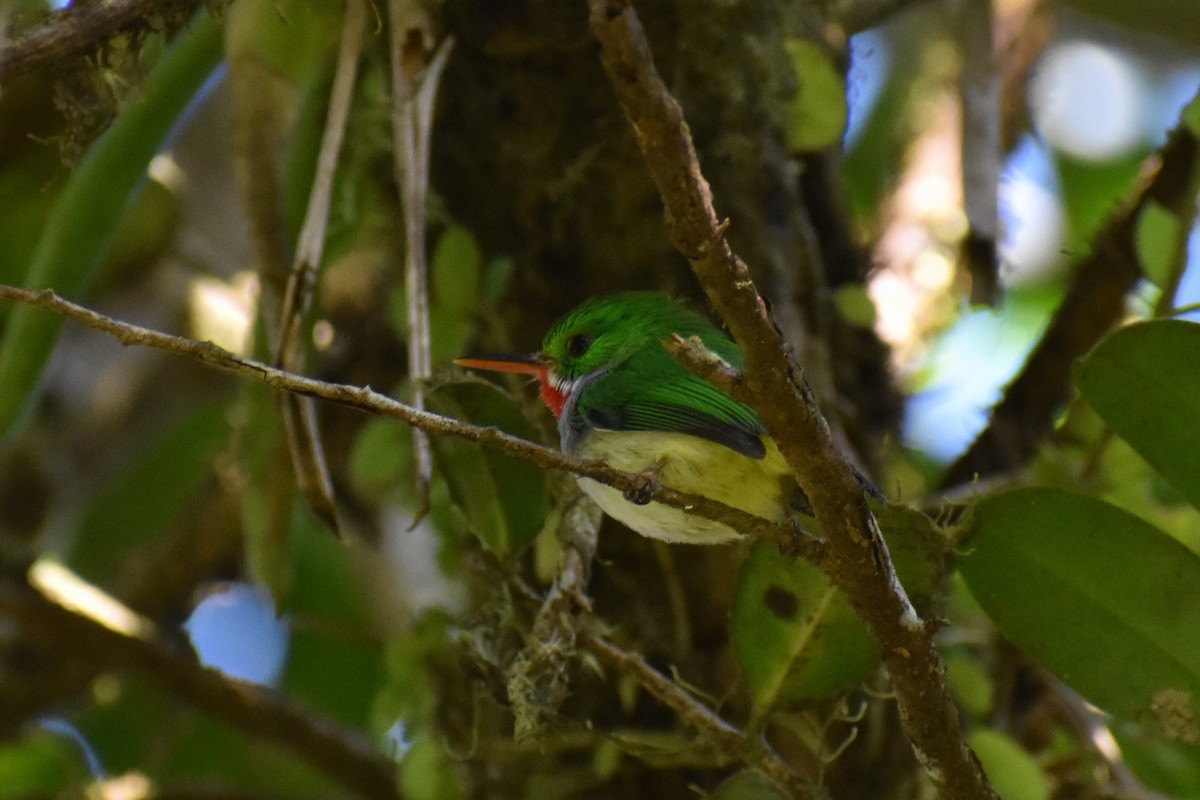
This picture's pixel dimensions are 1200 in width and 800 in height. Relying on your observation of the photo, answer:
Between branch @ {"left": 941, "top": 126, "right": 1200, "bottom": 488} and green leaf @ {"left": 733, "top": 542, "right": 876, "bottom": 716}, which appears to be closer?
green leaf @ {"left": 733, "top": 542, "right": 876, "bottom": 716}

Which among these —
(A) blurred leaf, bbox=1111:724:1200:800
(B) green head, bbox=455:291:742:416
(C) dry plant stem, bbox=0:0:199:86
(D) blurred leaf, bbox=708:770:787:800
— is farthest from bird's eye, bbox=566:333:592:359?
(A) blurred leaf, bbox=1111:724:1200:800

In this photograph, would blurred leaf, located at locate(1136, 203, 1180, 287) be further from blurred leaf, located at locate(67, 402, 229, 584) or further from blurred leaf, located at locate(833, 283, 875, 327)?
blurred leaf, located at locate(67, 402, 229, 584)

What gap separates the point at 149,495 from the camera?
4742 millimetres

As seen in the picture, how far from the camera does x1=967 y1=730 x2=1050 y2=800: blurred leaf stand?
89.2 inches

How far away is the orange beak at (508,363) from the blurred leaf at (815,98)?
698mm

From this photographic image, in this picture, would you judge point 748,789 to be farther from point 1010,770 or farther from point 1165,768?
point 1165,768

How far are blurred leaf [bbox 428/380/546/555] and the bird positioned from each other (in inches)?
4.0

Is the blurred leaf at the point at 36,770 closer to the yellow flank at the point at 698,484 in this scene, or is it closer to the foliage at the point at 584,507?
the foliage at the point at 584,507

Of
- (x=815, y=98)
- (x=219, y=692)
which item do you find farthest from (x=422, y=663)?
(x=815, y=98)

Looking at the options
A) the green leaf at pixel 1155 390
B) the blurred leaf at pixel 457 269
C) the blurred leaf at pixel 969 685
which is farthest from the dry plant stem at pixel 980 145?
the blurred leaf at pixel 457 269

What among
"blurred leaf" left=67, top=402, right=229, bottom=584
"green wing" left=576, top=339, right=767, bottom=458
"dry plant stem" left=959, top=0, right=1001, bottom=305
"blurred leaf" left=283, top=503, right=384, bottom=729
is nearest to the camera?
"green wing" left=576, top=339, right=767, bottom=458

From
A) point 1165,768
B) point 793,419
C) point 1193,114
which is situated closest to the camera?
point 793,419

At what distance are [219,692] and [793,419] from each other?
2013 millimetres

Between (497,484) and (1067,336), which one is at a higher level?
(497,484)
